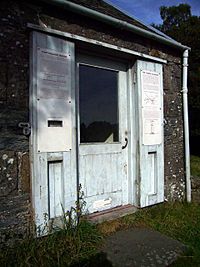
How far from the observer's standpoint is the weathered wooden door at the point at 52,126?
3240mm

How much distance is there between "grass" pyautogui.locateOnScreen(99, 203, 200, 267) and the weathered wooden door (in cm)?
79

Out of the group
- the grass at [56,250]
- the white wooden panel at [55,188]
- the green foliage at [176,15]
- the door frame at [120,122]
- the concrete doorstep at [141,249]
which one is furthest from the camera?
the green foliage at [176,15]

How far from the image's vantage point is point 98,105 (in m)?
4.27

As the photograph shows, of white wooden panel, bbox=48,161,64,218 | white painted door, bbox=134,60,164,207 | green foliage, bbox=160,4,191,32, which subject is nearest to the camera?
white wooden panel, bbox=48,161,64,218

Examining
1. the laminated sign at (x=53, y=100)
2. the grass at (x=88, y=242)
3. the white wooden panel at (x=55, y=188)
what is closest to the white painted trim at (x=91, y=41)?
the laminated sign at (x=53, y=100)

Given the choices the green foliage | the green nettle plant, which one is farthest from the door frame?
the green foliage

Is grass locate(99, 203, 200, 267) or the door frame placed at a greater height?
the door frame

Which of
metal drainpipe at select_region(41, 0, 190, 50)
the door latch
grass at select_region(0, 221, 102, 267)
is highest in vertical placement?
metal drainpipe at select_region(41, 0, 190, 50)

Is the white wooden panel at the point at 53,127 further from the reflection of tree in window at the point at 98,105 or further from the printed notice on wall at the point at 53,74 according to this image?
Result: the reflection of tree in window at the point at 98,105

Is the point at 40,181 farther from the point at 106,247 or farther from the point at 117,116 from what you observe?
the point at 117,116

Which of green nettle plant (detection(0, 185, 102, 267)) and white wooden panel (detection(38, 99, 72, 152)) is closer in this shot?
green nettle plant (detection(0, 185, 102, 267))

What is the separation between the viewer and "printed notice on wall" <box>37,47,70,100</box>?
331cm

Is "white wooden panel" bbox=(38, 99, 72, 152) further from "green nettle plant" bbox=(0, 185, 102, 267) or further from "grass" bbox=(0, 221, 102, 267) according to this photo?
"grass" bbox=(0, 221, 102, 267)

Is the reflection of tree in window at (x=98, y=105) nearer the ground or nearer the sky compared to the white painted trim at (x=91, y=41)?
nearer the ground
